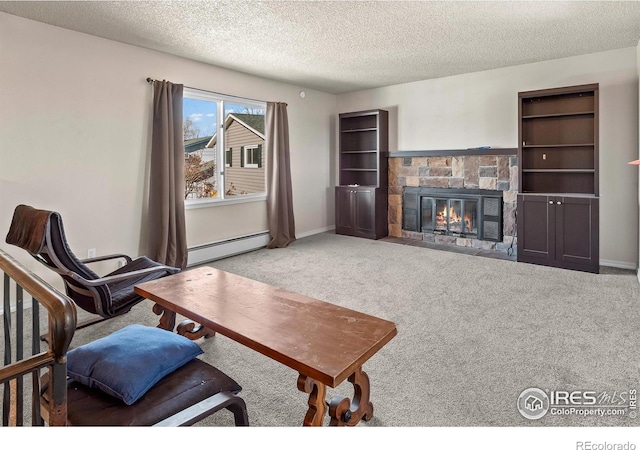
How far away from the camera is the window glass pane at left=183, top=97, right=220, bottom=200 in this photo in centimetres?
491

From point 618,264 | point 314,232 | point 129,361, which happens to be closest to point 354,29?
point 129,361

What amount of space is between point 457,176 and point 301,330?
15.3 feet

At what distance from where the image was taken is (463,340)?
2.74m

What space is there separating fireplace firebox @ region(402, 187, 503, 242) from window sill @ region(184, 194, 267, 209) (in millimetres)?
2345

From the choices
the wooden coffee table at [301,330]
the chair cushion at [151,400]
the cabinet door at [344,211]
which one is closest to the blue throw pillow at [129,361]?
the chair cushion at [151,400]

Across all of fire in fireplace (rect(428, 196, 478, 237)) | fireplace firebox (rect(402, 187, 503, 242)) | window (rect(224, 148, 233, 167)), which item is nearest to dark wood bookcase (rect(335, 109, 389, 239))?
fireplace firebox (rect(402, 187, 503, 242))

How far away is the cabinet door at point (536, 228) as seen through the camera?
4.55 m

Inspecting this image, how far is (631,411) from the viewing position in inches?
75.3

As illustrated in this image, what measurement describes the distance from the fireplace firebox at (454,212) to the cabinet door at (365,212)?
1.74 ft

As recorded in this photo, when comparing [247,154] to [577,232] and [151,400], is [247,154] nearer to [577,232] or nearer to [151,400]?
[577,232]

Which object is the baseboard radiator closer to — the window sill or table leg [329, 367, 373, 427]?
the window sill

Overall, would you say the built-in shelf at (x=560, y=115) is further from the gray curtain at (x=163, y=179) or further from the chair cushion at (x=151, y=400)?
the chair cushion at (x=151, y=400)
